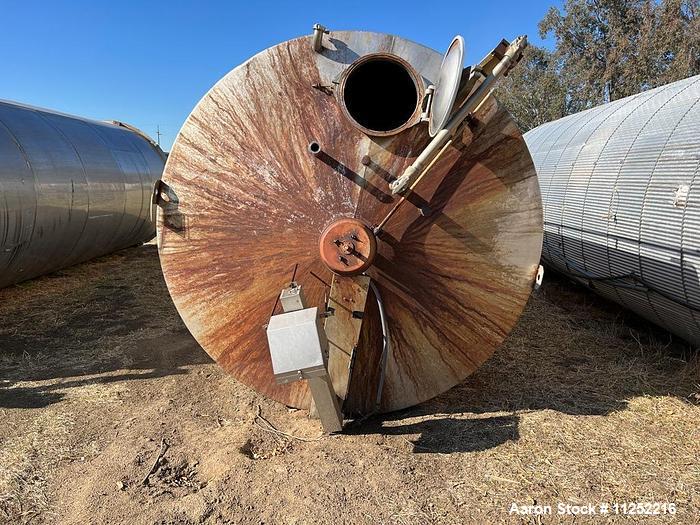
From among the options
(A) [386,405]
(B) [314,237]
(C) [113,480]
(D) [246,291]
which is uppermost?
(B) [314,237]

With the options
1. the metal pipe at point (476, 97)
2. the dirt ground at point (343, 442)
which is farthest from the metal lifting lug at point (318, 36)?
the dirt ground at point (343, 442)

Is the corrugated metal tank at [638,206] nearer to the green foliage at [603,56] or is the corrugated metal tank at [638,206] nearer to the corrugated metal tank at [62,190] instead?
the corrugated metal tank at [62,190]

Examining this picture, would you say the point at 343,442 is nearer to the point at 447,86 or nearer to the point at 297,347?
the point at 297,347

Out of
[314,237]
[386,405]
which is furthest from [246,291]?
[386,405]

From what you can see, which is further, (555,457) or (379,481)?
(555,457)

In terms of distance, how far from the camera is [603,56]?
2833 cm

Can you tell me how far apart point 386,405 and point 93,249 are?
7.10 m

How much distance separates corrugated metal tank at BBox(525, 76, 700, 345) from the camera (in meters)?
4.53

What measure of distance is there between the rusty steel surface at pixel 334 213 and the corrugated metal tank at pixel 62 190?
4049mm

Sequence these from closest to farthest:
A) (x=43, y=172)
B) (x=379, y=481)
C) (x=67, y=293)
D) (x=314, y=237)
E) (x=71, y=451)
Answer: (x=379, y=481), (x=314, y=237), (x=71, y=451), (x=43, y=172), (x=67, y=293)

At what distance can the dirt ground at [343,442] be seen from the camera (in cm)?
305

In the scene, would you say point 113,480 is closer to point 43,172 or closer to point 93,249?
point 43,172

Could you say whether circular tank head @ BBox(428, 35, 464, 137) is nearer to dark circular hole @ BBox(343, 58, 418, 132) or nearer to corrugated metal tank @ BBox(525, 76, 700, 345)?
dark circular hole @ BBox(343, 58, 418, 132)

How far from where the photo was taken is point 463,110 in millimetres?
2924
